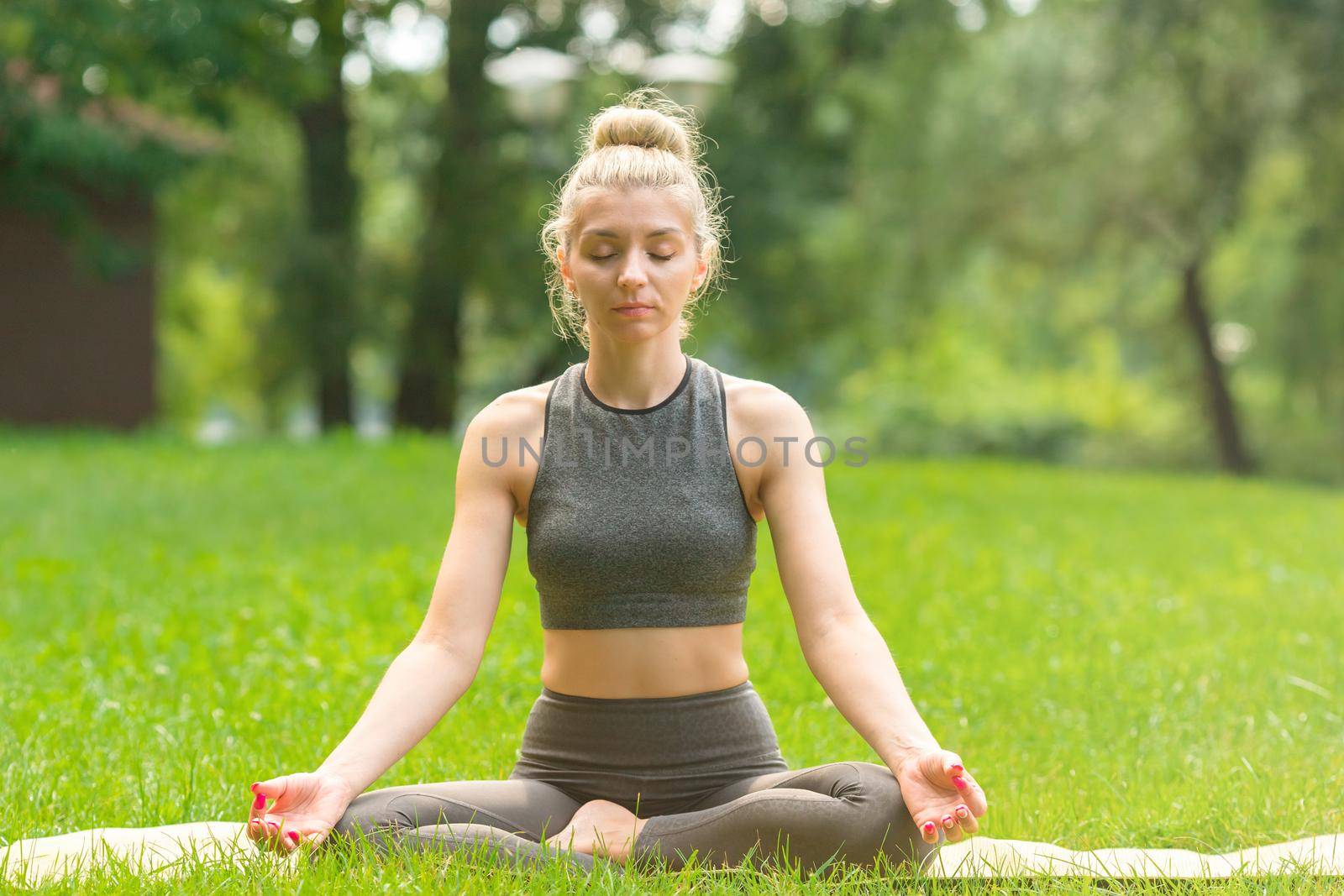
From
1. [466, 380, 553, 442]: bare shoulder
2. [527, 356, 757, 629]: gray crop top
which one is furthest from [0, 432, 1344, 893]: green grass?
[466, 380, 553, 442]: bare shoulder

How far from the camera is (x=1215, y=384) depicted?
22.4 meters

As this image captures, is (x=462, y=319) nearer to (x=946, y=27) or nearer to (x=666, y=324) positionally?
(x=946, y=27)

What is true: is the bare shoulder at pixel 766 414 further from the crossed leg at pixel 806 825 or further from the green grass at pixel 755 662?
the green grass at pixel 755 662

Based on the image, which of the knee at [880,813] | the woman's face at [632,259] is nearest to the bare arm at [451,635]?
the woman's face at [632,259]

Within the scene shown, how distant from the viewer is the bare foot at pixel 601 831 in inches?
114

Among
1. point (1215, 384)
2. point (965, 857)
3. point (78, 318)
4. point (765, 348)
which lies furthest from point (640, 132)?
point (1215, 384)

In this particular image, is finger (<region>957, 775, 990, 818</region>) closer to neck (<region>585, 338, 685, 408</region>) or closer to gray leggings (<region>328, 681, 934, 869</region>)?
gray leggings (<region>328, 681, 934, 869</region>)

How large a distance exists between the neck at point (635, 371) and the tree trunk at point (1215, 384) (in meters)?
20.3

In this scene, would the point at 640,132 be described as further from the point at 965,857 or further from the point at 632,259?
the point at 965,857

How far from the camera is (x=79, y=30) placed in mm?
11633

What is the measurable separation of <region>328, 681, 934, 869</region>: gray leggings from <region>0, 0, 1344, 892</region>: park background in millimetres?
982

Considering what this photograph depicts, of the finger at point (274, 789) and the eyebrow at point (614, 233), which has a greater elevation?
the eyebrow at point (614, 233)

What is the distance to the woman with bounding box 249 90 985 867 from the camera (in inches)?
113

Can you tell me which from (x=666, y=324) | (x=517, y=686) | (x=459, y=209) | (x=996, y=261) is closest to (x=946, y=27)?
(x=996, y=261)
